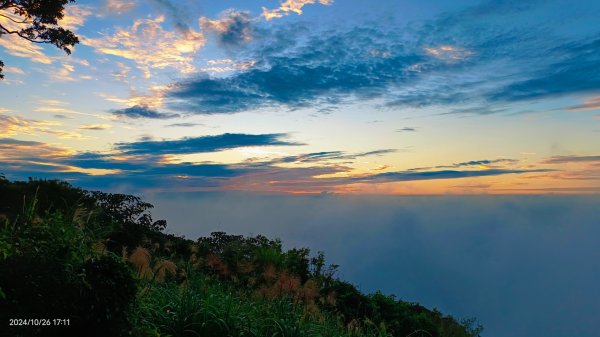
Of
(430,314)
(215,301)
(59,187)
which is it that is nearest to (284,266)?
(430,314)

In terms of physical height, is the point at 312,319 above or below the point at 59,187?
below

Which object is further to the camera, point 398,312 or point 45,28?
point 45,28

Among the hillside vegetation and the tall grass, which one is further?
→ the tall grass

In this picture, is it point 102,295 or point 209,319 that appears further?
point 209,319

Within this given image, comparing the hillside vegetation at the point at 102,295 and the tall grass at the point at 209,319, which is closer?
the hillside vegetation at the point at 102,295

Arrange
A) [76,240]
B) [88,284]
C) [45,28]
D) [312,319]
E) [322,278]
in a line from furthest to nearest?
[45,28] → [322,278] → [312,319] → [76,240] → [88,284]

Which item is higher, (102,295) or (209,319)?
(102,295)

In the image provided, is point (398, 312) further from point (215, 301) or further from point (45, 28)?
point (45, 28)

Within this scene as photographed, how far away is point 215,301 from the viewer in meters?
8.21

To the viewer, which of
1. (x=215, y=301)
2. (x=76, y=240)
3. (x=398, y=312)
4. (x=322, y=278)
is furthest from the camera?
(x=322, y=278)

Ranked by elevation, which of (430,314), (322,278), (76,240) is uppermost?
A: (76,240)

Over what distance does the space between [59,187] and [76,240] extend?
329 inches

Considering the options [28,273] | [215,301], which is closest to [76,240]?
[28,273]

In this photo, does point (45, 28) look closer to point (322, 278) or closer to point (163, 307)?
point (322, 278)
